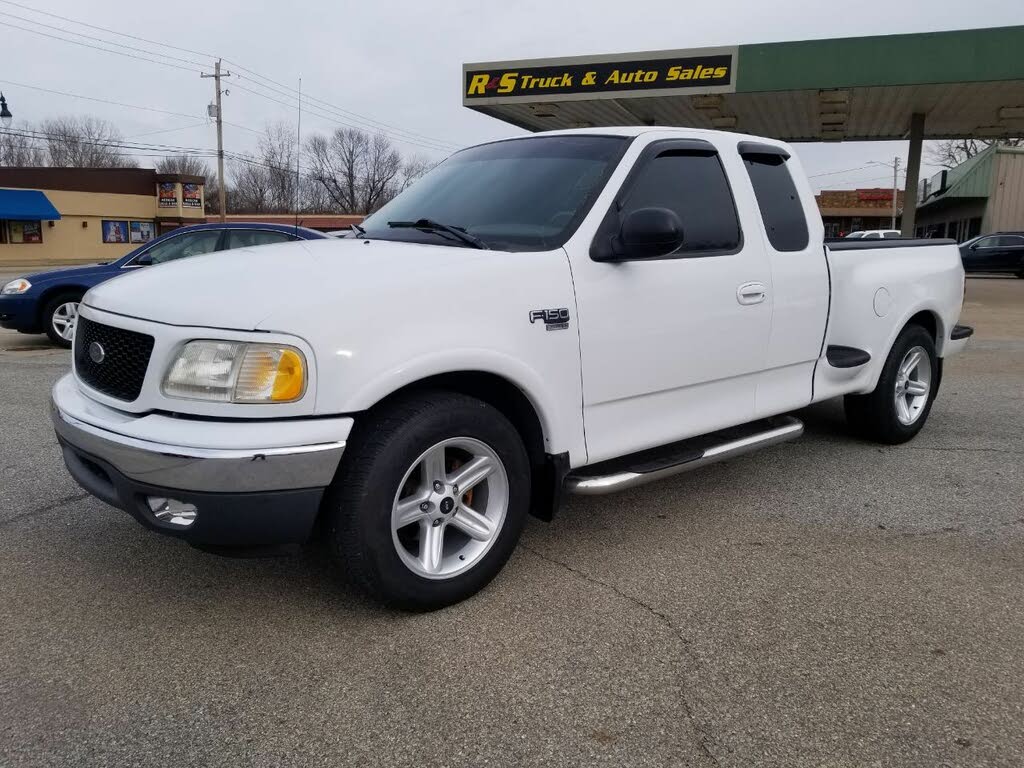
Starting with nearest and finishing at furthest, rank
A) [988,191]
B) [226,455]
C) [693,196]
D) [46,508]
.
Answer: [226,455]
[693,196]
[46,508]
[988,191]

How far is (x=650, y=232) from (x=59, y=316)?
942 cm

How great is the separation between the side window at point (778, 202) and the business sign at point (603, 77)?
1230 centimetres

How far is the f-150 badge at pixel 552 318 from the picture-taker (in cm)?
323

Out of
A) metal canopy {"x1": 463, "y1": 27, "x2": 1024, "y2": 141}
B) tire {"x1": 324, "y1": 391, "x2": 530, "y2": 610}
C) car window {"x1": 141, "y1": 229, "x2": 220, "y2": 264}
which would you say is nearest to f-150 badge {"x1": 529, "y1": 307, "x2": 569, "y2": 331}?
tire {"x1": 324, "y1": 391, "x2": 530, "y2": 610}

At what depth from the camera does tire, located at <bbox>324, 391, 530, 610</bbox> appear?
2846 millimetres

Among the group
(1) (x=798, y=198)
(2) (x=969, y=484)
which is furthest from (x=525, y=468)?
(2) (x=969, y=484)

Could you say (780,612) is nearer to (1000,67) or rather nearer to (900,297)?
(900,297)

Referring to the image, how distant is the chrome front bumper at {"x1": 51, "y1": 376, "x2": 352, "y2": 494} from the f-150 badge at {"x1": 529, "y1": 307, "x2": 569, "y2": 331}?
89 cm

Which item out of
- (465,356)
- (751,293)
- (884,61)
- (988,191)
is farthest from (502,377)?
(988,191)

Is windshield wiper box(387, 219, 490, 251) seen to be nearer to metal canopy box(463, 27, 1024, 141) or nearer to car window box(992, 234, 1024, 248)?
metal canopy box(463, 27, 1024, 141)

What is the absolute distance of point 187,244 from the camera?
10.3 metres

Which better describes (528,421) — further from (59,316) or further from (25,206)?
(25,206)

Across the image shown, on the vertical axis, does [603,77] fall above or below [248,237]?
above

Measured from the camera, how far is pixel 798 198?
4.68 m
